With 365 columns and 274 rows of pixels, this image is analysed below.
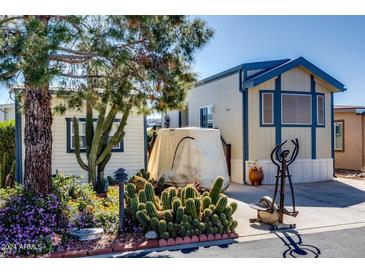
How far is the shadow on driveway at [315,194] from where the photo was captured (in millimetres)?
8512

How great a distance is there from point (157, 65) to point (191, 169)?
4169 millimetres

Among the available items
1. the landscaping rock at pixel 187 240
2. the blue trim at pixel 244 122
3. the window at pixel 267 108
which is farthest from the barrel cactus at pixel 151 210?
the window at pixel 267 108

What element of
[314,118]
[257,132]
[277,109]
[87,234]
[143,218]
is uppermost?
[277,109]

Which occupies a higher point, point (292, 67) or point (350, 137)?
point (292, 67)

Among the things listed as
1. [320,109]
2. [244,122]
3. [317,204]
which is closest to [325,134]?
[320,109]

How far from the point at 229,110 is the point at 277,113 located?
184 centimetres

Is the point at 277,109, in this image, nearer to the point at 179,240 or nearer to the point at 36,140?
the point at 179,240

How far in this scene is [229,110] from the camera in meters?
12.7

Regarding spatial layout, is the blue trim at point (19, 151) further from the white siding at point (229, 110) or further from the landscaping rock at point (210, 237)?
the landscaping rock at point (210, 237)

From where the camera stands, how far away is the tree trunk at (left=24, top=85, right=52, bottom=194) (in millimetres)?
5832

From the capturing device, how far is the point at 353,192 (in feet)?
32.8

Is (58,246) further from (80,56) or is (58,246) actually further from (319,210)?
(319,210)

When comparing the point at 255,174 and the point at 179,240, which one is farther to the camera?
the point at 255,174

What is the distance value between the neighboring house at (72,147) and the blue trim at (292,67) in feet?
13.9
